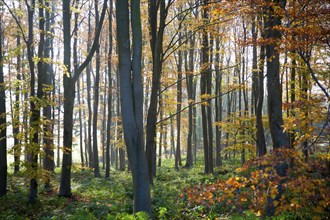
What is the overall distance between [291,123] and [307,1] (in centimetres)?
342

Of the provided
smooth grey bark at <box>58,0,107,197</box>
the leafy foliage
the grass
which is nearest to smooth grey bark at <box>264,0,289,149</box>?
the leafy foliage

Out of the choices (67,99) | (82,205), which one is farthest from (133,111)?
(67,99)

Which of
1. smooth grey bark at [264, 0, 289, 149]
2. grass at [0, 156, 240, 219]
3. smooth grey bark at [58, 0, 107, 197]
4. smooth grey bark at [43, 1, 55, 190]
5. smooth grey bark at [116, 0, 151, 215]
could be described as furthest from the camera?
smooth grey bark at [58, 0, 107, 197]

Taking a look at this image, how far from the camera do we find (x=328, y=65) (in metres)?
15.1

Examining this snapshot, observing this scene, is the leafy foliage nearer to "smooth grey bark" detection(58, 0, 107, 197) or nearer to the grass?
the grass

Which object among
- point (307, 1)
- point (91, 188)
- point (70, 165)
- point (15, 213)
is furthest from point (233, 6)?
point (91, 188)

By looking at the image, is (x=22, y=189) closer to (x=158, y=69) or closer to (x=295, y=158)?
(x=158, y=69)

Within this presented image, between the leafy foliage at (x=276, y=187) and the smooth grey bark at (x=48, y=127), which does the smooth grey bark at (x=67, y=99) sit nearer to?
the smooth grey bark at (x=48, y=127)

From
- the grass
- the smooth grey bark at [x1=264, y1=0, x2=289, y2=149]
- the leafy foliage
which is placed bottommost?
the grass

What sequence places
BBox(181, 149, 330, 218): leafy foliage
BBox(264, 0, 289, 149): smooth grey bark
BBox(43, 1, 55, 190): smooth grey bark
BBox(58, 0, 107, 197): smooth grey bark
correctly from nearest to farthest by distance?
BBox(181, 149, 330, 218): leafy foliage
BBox(264, 0, 289, 149): smooth grey bark
BBox(43, 1, 55, 190): smooth grey bark
BBox(58, 0, 107, 197): smooth grey bark

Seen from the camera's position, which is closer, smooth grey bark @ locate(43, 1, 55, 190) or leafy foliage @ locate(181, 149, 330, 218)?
leafy foliage @ locate(181, 149, 330, 218)

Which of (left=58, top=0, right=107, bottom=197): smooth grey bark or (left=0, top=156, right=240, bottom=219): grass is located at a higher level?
(left=58, top=0, right=107, bottom=197): smooth grey bark

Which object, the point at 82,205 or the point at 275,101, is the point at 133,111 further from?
the point at 82,205

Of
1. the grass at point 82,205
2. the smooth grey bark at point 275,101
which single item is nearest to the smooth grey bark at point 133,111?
the grass at point 82,205
